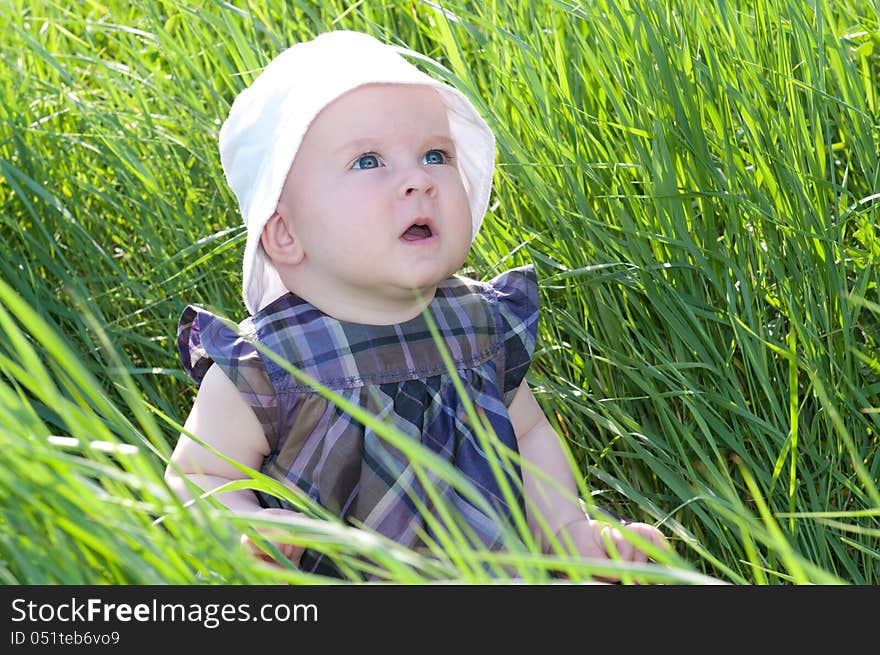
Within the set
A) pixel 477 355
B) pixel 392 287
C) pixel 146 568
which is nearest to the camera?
pixel 146 568

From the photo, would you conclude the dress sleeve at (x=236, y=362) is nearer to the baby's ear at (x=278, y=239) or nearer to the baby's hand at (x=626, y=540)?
the baby's ear at (x=278, y=239)

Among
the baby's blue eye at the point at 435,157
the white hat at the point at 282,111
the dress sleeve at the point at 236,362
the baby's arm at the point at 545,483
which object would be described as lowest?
the baby's arm at the point at 545,483

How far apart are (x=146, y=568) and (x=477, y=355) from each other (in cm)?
75

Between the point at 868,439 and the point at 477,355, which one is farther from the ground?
the point at 477,355

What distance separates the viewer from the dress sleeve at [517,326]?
153 centimetres

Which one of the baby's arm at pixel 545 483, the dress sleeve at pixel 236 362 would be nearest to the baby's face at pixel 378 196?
the dress sleeve at pixel 236 362

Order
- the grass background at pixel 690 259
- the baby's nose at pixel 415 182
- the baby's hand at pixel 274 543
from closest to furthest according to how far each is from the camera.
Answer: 1. the baby's hand at pixel 274 543
2. the baby's nose at pixel 415 182
3. the grass background at pixel 690 259

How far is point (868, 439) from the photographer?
A: 1534 millimetres

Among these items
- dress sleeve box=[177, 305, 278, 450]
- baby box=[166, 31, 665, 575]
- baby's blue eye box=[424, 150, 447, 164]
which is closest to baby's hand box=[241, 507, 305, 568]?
baby box=[166, 31, 665, 575]

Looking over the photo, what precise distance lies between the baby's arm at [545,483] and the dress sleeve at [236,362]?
312 millimetres

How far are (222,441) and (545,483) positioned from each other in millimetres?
383

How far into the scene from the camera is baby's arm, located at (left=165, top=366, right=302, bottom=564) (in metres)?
1.34
